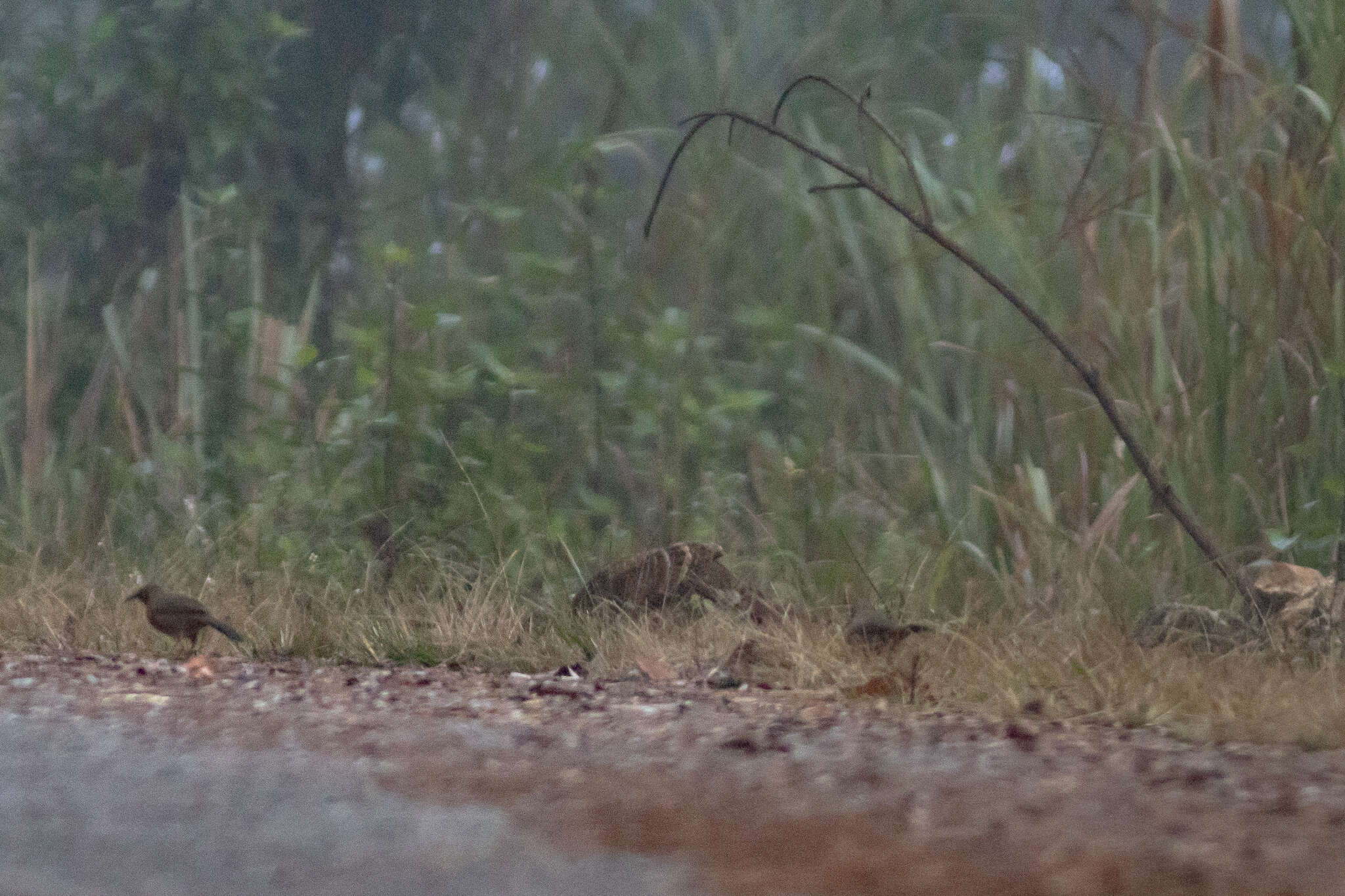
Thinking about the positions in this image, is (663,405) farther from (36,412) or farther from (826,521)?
(36,412)

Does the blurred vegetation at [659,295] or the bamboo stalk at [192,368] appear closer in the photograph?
the blurred vegetation at [659,295]

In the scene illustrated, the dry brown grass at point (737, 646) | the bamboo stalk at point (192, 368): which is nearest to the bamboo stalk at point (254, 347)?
the bamboo stalk at point (192, 368)

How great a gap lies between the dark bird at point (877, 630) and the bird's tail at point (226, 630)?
1.42 meters

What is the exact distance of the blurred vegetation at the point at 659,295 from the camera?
4191mm

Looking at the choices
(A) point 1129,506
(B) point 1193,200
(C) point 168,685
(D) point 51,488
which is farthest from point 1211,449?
(D) point 51,488

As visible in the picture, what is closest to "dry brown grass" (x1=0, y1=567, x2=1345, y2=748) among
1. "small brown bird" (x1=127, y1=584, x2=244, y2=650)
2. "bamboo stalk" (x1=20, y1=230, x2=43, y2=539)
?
"small brown bird" (x1=127, y1=584, x2=244, y2=650)

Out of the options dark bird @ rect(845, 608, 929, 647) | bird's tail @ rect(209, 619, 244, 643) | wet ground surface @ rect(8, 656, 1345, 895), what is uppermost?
wet ground surface @ rect(8, 656, 1345, 895)

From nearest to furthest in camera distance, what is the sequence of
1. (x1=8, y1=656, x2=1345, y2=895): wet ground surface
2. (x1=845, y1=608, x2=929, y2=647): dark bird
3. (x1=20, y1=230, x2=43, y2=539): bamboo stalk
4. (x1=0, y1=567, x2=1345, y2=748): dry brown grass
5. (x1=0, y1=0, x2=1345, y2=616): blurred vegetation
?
(x1=8, y1=656, x2=1345, y2=895): wet ground surface → (x1=0, y1=567, x2=1345, y2=748): dry brown grass → (x1=845, y1=608, x2=929, y2=647): dark bird → (x1=0, y1=0, x2=1345, y2=616): blurred vegetation → (x1=20, y1=230, x2=43, y2=539): bamboo stalk

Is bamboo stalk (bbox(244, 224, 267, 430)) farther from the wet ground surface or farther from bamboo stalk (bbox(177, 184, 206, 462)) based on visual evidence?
the wet ground surface

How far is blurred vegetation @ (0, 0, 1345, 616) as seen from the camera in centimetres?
419

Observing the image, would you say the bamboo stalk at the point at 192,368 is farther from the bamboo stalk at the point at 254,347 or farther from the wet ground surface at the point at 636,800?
the wet ground surface at the point at 636,800

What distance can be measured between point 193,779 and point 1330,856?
160cm

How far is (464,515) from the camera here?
5.14m

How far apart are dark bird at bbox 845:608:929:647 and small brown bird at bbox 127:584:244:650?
4.72 ft
